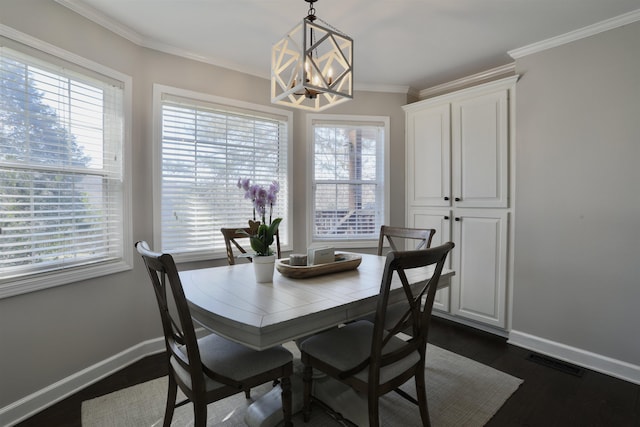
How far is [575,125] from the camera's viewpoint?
2412 mm

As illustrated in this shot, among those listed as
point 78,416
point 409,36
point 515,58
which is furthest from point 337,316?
point 515,58

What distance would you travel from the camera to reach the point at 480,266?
9.70 feet

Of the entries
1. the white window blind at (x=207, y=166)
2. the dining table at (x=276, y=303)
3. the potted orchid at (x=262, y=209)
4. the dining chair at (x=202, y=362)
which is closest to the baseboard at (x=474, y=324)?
the dining table at (x=276, y=303)

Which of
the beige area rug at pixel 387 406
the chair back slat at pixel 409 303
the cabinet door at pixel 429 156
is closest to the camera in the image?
the chair back slat at pixel 409 303

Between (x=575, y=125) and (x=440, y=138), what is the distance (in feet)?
3.65

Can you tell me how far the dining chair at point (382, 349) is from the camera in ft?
4.25

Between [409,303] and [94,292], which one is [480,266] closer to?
[409,303]

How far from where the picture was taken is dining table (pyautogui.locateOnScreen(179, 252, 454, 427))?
3.82ft

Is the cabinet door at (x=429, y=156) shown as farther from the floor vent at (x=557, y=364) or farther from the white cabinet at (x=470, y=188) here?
the floor vent at (x=557, y=364)

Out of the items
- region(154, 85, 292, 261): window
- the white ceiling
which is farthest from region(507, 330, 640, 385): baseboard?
region(154, 85, 292, 261): window

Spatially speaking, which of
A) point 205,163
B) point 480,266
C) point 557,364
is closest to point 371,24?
point 205,163

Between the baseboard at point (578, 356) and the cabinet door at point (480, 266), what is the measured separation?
196mm

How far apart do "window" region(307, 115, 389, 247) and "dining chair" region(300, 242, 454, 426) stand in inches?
72.4

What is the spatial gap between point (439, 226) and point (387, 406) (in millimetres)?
1930
